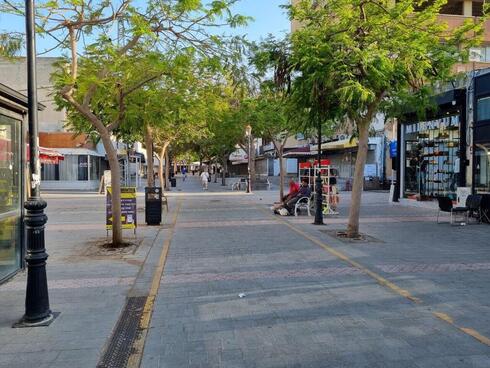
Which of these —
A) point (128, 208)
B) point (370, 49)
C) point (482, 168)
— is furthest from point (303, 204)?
point (370, 49)

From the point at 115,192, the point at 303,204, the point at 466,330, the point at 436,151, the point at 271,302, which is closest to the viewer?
the point at 466,330

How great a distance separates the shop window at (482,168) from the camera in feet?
53.8

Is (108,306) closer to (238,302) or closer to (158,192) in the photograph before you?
(238,302)

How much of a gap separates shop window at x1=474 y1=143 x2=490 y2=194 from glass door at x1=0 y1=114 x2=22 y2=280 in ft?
44.8

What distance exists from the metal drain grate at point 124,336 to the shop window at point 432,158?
14.9 metres

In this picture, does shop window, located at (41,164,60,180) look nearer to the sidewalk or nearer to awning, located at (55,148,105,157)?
awning, located at (55,148,105,157)

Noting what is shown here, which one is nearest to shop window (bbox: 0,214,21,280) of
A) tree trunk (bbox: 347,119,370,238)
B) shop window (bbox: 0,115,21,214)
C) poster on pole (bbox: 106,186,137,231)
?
shop window (bbox: 0,115,21,214)

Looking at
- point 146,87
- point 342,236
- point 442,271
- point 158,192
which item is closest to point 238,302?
point 442,271

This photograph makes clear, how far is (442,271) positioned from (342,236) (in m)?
4.20

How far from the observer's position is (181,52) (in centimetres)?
988

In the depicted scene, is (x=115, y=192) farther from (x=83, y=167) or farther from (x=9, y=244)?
(x=83, y=167)

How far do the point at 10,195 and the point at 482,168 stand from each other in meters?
14.2

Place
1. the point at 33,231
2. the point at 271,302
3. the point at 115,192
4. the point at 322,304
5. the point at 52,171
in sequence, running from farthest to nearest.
Answer: the point at 52,171 → the point at 115,192 → the point at 271,302 → the point at 322,304 → the point at 33,231

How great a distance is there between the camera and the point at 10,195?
26.4ft
